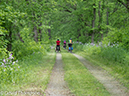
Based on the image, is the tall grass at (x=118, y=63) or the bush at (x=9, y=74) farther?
the tall grass at (x=118, y=63)

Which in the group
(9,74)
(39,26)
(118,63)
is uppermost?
(39,26)

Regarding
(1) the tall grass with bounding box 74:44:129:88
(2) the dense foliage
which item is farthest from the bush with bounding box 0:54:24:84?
(1) the tall grass with bounding box 74:44:129:88

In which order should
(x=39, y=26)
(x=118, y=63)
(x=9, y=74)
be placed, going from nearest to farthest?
(x=9, y=74) < (x=118, y=63) < (x=39, y=26)

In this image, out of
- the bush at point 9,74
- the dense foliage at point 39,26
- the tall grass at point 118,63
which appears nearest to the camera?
the bush at point 9,74

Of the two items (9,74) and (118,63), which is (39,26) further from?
(9,74)

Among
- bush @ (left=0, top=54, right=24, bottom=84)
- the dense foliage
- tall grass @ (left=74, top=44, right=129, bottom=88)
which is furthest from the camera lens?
the dense foliage

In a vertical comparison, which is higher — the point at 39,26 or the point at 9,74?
the point at 39,26

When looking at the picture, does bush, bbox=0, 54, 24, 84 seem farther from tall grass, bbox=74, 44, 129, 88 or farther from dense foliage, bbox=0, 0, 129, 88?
tall grass, bbox=74, 44, 129, 88

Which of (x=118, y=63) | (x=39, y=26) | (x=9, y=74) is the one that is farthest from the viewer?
(x=39, y=26)

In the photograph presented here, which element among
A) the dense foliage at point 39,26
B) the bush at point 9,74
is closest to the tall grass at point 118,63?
the dense foliage at point 39,26

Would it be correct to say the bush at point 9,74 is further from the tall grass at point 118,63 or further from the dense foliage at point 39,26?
the tall grass at point 118,63

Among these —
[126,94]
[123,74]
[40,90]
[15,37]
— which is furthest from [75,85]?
[15,37]

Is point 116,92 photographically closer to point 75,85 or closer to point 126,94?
point 126,94

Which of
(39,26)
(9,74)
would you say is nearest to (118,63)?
(39,26)
